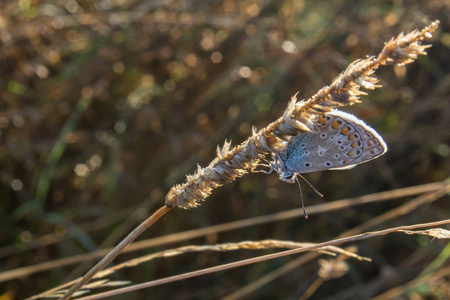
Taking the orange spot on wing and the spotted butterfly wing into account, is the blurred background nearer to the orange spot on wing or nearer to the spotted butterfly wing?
the spotted butterfly wing

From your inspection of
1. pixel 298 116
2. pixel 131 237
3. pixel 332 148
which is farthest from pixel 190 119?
pixel 298 116

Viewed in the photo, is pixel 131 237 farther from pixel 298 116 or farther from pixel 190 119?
pixel 190 119

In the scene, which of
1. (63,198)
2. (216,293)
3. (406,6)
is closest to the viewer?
(216,293)

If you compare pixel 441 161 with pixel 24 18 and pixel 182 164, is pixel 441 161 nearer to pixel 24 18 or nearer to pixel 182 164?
pixel 182 164

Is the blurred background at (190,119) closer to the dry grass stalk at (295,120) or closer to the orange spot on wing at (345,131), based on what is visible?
the orange spot on wing at (345,131)

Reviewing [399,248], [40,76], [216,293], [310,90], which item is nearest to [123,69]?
[40,76]

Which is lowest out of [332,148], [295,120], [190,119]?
[332,148]
